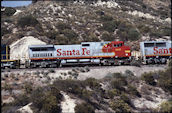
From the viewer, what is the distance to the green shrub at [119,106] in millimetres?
15641

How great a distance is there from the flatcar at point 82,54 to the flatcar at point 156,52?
135 inches

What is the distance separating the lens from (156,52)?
92.2 ft

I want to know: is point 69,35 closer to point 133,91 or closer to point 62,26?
point 62,26

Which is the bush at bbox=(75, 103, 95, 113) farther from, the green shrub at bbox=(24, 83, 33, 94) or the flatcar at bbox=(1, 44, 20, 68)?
the flatcar at bbox=(1, 44, 20, 68)

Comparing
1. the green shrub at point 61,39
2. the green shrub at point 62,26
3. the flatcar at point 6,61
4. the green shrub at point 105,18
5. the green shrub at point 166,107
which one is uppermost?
the green shrub at point 105,18

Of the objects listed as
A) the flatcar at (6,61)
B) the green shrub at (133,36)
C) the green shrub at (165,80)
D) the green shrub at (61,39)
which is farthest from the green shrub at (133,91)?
the green shrub at (133,36)

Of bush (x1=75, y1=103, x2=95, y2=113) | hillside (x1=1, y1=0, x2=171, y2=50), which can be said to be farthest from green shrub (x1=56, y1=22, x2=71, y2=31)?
bush (x1=75, y1=103, x2=95, y2=113)

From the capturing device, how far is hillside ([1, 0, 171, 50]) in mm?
40406

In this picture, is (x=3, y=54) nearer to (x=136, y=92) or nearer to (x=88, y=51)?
(x=88, y=51)

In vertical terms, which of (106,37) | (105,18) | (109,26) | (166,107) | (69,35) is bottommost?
(166,107)

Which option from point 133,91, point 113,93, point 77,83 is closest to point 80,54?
point 77,83

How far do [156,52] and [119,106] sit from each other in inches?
634

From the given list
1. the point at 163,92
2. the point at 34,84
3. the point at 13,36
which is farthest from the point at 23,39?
the point at 163,92

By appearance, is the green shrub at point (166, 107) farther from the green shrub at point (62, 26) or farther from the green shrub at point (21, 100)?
the green shrub at point (62, 26)
